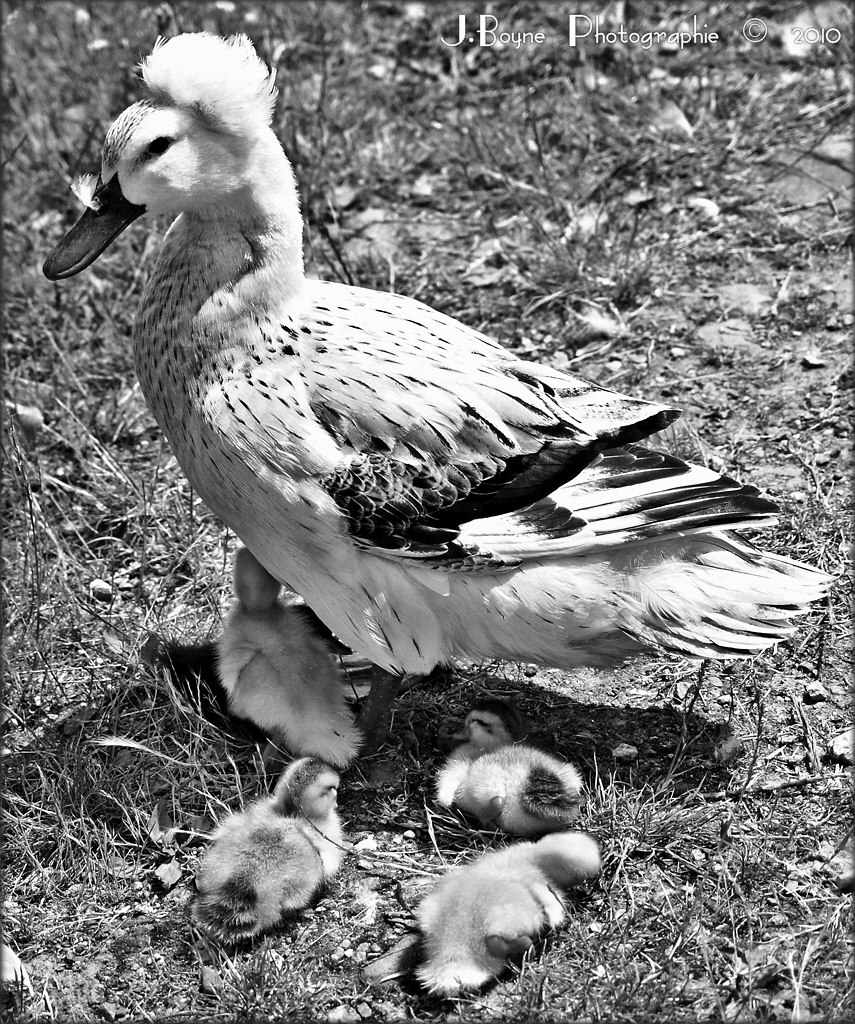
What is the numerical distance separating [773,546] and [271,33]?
171 inches

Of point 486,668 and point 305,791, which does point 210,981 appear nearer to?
point 305,791

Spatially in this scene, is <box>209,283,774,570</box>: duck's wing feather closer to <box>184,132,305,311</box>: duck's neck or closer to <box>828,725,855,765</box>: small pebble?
<box>184,132,305,311</box>: duck's neck

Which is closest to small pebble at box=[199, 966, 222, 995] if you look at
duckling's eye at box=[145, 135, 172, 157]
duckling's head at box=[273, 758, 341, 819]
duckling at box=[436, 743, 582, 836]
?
duckling's head at box=[273, 758, 341, 819]

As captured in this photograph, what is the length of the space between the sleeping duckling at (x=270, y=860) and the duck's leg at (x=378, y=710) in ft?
1.48

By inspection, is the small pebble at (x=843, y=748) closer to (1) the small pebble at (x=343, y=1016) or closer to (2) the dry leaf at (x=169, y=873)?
(1) the small pebble at (x=343, y=1016)

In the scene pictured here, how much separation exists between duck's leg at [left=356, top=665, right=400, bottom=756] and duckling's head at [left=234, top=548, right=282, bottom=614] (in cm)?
45

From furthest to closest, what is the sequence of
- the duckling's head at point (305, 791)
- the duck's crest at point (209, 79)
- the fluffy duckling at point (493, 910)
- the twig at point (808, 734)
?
the twig at point (808, 734)
the duckling's head at point (305, 791)
the duck's crest at point (209, 79)
the fluffy duckling at point (493, 910)

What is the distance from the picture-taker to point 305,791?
11.9 ft

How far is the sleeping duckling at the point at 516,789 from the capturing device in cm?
360

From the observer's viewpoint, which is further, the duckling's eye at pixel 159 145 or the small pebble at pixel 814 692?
the small pebble at pixel 814 692

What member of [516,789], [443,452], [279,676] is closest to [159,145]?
[443,452]

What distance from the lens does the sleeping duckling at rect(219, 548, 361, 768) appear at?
12.9 feet

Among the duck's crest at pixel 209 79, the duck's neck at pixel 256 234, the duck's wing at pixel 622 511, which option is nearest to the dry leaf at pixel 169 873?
the duck's wing at pixel 622 511

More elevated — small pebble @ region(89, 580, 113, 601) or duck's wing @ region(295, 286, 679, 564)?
duck's wing @ region(295, 286, 679, 564)
